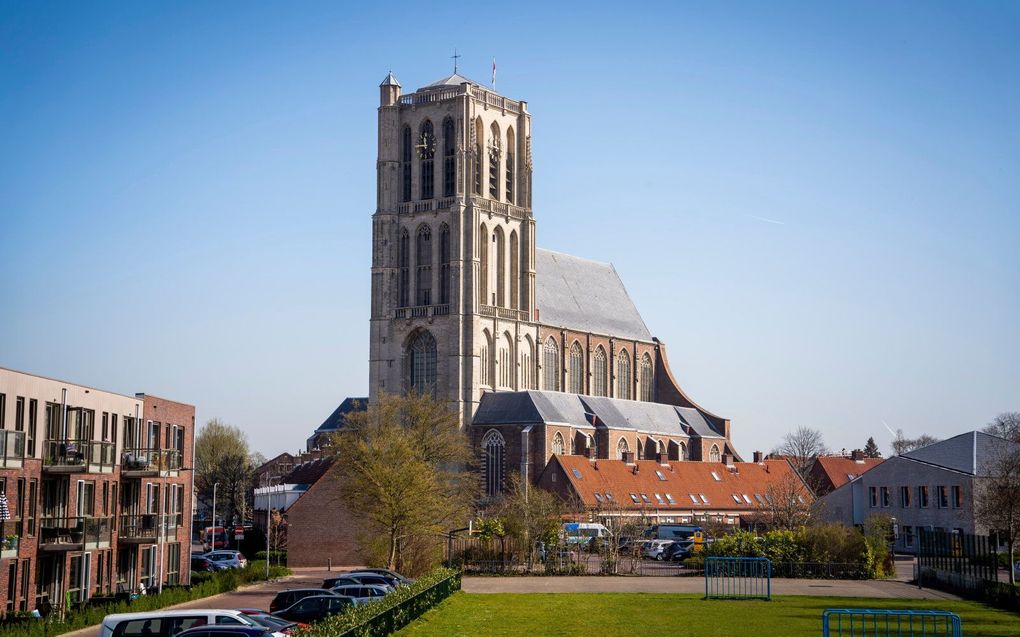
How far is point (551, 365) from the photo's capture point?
382 ft

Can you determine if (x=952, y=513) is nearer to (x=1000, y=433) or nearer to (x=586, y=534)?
(x=1000, y=433)

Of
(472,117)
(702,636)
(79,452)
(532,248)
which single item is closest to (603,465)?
(532,248)

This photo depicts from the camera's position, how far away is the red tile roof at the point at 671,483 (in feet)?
312

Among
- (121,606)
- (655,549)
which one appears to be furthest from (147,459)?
(655,549)

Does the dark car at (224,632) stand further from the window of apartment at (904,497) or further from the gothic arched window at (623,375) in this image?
the gothic arched window at (623,375)

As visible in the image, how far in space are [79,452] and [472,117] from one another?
2829 inches

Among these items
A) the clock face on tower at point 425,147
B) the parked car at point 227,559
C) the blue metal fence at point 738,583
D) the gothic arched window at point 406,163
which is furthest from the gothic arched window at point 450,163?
the blue metal fence at point 738,583

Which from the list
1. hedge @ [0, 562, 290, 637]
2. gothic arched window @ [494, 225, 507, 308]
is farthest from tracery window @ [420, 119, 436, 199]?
hedge @ [0, 562, 290, 637]

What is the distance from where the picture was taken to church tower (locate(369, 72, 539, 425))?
10681 cm

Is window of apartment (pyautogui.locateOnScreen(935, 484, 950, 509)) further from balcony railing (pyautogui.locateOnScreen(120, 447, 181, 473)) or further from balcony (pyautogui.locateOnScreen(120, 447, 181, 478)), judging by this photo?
balcony (pyautogui.locateOnScreen(120, 447, 181, 478))

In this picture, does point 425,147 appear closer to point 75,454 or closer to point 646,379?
point 646,379

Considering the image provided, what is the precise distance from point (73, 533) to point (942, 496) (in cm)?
4713

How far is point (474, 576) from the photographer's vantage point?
58.0 m

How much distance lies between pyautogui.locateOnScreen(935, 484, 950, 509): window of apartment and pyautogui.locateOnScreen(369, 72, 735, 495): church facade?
34827 mm
